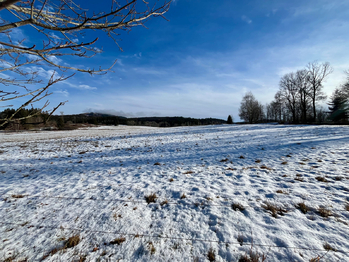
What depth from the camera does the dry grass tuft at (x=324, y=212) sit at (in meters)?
2.87

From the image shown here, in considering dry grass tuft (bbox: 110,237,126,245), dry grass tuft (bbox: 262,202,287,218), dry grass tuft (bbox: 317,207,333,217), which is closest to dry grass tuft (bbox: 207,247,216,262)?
dry grass tuft (bbox: 110,237,126,245)

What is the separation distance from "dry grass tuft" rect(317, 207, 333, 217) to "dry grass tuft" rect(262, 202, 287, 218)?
2.10 feet

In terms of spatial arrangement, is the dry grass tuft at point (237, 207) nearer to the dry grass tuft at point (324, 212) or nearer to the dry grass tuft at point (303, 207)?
the dry grass tuft at point (303, 207)

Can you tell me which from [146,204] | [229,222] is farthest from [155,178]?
[229,222]

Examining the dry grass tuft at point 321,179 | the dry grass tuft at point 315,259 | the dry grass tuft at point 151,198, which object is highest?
the dry grass tuft at point 321,179

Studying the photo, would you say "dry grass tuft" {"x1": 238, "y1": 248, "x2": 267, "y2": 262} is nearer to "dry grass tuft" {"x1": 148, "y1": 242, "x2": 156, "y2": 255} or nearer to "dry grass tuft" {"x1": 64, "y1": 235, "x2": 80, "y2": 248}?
"dry grass tuft" {"x1": 148, "y1": 242, "x2": 156, "y2": 255}

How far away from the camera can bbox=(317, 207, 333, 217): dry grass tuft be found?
2871 millimetres

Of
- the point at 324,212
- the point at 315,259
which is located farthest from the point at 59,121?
the point at 324,212

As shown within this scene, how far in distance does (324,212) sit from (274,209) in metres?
0.92

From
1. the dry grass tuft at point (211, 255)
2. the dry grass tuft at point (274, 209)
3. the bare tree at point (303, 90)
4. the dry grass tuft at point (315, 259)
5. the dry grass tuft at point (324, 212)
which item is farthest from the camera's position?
the bare tree at point (303, 90)

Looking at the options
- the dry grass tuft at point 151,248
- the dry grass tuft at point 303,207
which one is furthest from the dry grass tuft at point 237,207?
the dry grass tuft at point 151,248

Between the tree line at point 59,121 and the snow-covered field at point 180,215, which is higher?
the tree line at point 59,121

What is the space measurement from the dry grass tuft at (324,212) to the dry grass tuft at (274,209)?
64 centimetres

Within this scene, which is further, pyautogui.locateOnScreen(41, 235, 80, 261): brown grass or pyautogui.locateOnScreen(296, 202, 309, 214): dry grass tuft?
pyautogui.locateOnScreen(296, 202, 309, 214): dry grass tuft
